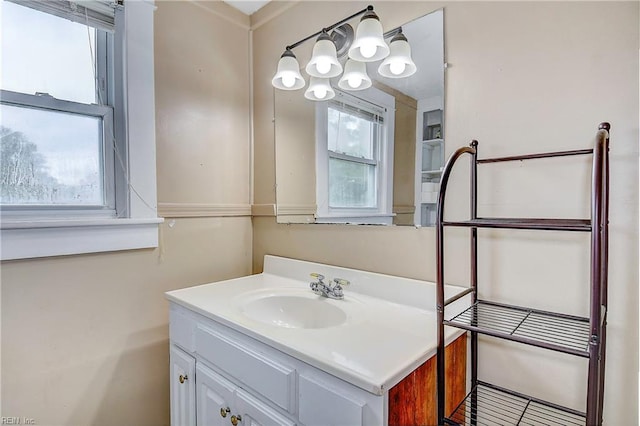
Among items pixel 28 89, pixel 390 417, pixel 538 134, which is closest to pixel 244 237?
pixel 28 89

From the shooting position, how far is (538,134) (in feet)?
3.10

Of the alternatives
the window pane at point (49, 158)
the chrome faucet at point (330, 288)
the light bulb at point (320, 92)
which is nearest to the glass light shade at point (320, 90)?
the light bulb at point (320, 92)

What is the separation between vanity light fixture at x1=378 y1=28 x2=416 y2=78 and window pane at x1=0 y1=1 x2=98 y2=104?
3.89ft

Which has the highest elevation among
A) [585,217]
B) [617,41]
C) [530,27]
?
[530,27]

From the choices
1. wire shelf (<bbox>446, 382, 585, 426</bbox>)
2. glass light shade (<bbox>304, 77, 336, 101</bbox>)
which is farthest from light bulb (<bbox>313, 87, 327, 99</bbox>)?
wire shelf (<bbox>446, 382, 585, 426</bbox>)

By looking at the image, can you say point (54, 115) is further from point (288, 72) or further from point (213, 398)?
point (213, 398)

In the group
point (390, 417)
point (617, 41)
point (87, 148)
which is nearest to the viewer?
point (390, 417)

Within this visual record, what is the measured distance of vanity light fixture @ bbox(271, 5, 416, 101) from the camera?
3.80 ft

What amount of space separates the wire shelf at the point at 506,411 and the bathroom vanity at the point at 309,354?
0.16 ft

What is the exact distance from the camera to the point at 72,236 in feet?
4.01

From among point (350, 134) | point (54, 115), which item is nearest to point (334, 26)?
point (350, 134)

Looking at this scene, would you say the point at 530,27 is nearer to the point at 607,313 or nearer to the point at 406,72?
the point at 406,72

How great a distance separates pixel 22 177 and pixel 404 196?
1371mm

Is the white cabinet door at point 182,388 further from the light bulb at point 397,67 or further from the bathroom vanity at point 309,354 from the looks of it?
the light bulb at point 397,67
